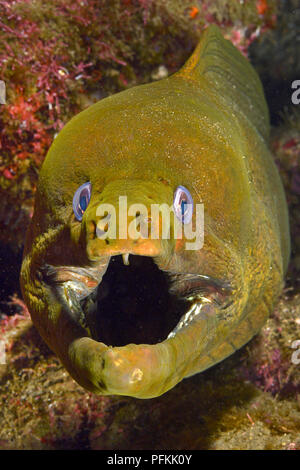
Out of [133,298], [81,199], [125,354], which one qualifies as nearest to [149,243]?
[125,354]

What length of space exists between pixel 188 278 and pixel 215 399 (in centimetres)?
155

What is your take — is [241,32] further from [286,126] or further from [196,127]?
[196,127]

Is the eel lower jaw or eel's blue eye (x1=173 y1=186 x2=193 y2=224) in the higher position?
eel's blue eye (x1=173 y1=186 x2=193 y2=224)

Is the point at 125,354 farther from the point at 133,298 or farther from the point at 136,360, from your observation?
the point at 133,298

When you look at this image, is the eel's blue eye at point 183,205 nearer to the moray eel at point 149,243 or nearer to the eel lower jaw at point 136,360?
the moray eel at point 149,243

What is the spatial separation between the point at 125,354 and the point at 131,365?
47mm

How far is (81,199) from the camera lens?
2062 millimetres

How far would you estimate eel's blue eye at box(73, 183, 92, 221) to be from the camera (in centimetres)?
202

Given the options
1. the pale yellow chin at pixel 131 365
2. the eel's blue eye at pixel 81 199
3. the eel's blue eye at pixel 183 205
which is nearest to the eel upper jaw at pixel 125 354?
the pale yellow chin at pixel 131 365

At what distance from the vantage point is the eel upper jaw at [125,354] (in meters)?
1.57

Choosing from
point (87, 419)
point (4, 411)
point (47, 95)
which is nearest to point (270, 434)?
point (87, 419)

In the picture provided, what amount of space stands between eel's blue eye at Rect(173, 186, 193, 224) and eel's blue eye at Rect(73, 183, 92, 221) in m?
0.43

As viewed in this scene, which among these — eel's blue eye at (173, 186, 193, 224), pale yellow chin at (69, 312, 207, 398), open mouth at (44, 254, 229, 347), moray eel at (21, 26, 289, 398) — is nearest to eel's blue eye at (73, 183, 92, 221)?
moray eel at (21, 26, 289, 398)

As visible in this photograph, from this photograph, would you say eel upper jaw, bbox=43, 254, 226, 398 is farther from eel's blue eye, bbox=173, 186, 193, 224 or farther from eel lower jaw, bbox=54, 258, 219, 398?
eel's blue eye, bbox=173, 186, 193, 224
